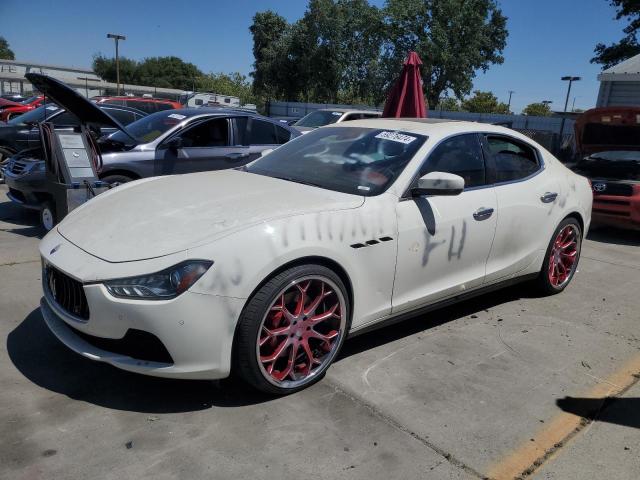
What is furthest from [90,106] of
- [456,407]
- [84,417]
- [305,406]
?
[456,407]

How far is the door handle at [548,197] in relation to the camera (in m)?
4.47

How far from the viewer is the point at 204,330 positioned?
2607mm

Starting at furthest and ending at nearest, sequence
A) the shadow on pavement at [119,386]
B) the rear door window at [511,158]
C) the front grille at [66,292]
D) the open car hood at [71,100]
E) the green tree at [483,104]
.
→ the green tree at [483,104] < the open car hood at [71,100] < the rear door window at [511,158] < the shadow on pavement at [119,386] < the front grille at [66,292]

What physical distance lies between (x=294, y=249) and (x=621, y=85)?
47.5ft

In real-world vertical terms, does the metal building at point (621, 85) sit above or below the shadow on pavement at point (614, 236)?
above

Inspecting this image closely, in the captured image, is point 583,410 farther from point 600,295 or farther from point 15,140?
point 15,140

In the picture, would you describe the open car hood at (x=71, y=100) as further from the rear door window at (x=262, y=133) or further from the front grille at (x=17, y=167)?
the rear door window at (x=262, y=133)

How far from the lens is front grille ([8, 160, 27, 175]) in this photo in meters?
6.66

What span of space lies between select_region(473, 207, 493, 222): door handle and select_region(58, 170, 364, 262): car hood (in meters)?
1.03

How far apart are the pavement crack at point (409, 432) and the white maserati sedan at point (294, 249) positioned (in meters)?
0.24

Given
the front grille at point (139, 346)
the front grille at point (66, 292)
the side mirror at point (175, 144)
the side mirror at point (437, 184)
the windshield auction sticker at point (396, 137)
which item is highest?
the windshield auction sticker at point (396, 137)

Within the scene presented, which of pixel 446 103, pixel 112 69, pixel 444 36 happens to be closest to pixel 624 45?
pixel 444 36

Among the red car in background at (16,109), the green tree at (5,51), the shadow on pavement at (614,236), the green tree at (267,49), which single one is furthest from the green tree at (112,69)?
the shadow on pavement at (614,236)

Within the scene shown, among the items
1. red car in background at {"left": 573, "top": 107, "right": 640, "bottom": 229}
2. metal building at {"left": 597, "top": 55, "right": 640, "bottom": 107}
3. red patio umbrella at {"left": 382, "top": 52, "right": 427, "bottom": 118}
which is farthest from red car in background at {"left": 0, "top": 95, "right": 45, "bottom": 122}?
metal building at {"left": 597, "top": 55, "right": 640, "bottom": 107}
